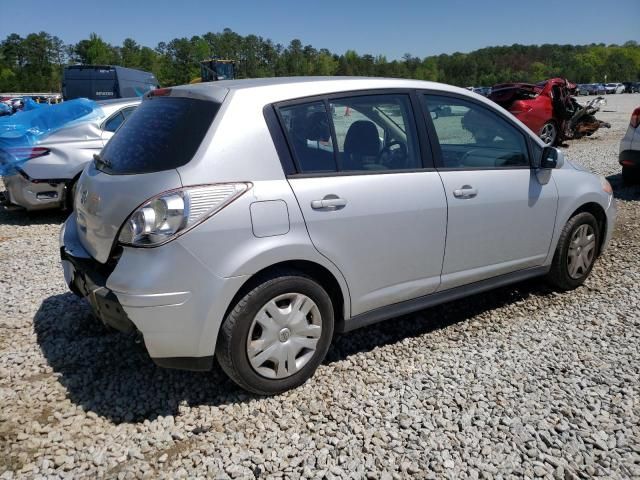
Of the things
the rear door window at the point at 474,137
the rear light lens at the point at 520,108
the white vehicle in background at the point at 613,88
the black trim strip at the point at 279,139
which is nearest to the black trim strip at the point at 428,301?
the rear door window at the point at 474,137

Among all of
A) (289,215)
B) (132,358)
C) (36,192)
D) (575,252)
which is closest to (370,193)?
(289,215)

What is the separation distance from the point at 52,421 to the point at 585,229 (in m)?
4.08

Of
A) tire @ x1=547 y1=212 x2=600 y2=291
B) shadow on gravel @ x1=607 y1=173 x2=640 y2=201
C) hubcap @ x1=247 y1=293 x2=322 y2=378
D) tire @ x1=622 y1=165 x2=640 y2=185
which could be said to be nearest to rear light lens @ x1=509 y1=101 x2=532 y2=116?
shadow on gravel @ x1=607 y1=173 x2=640 y2=201

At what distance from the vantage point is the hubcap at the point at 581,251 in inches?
169

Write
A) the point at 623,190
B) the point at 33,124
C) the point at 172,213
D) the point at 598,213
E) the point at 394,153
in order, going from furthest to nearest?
the point at 623,190
the point at 33,124
the point at 598,213
the point at 394,153
the point at 172,213

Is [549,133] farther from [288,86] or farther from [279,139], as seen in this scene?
[279,139]

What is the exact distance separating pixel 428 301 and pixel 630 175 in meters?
6.84

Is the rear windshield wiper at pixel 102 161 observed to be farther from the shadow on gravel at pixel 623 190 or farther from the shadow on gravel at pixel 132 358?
the shadow on gravel at pixel 623 190

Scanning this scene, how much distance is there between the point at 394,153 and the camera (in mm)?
3307

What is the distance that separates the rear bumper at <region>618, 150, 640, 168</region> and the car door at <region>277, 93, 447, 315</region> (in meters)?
6.09

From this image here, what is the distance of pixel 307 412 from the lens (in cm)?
286

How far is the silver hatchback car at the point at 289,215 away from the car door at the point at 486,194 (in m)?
0.01

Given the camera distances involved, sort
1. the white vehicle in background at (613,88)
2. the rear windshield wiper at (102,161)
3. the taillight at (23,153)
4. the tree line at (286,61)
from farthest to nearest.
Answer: the tree line at (286,61) → the white vehicle in background at (613,88) → the taillight at (23,153) → the rear windshield wiper at (102,161)

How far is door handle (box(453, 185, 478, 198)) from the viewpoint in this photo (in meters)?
3.40
